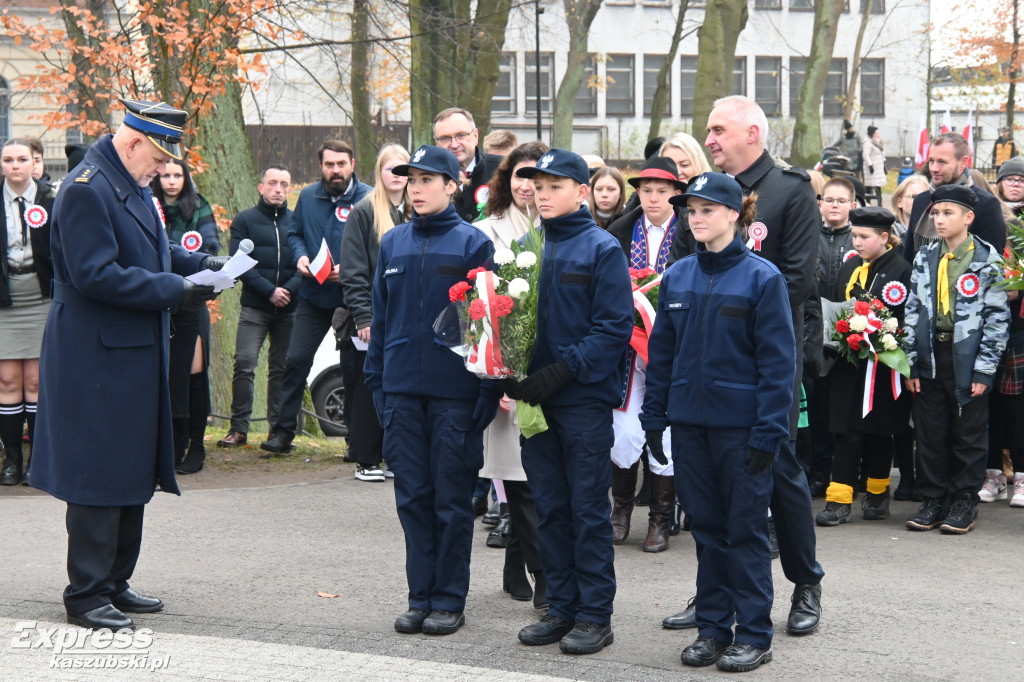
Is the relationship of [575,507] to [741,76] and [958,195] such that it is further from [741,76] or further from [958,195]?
[741,76]

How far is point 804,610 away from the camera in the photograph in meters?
5.74

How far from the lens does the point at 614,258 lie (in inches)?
220

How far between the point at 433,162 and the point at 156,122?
127 cm

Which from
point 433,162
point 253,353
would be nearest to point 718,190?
point 433,162

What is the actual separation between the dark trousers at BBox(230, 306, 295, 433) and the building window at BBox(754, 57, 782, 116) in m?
43.8

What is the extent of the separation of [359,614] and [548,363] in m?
1.53

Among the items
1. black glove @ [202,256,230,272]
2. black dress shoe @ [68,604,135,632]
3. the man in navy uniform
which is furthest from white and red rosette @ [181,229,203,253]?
black dress shoe @ [68,604,135,632]

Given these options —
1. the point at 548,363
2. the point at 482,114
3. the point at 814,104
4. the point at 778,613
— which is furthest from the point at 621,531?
the point at 814,104

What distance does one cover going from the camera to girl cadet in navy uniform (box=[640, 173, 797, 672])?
5.21 m

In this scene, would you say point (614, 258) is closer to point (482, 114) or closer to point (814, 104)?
point (482, 114)

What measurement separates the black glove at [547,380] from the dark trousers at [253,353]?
5.29 meters

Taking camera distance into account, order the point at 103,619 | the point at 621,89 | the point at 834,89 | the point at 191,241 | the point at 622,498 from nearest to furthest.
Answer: the point at 103,619, the point at 622,498, the point at 191,241, the point at 621,89, the point at 834,89

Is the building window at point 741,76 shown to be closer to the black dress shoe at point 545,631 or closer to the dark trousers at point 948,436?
the dark trousers at point 948,436

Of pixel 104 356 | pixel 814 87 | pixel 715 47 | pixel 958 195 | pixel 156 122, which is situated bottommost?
pixel 104 356
